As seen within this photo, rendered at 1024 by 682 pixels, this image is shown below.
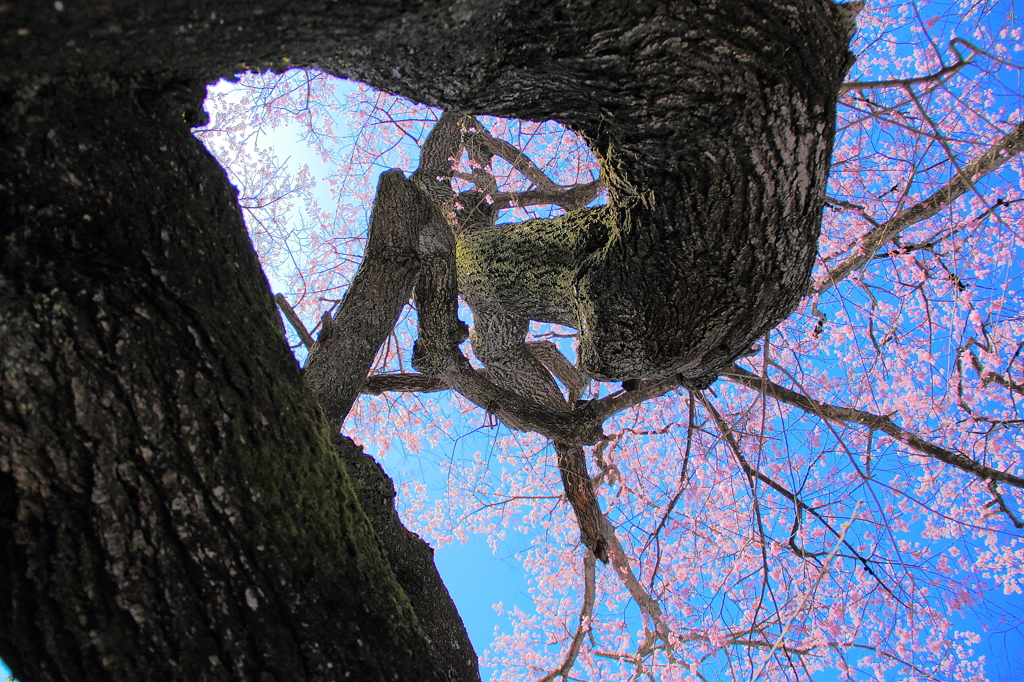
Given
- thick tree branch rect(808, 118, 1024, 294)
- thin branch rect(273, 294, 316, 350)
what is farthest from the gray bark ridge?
thin branch rect(273, 294, 316, 350)

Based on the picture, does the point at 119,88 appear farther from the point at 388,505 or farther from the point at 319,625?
the point at 388,505

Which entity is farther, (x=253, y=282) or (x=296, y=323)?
(x=296, y=323)

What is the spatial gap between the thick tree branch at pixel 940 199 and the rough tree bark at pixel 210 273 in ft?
5.48

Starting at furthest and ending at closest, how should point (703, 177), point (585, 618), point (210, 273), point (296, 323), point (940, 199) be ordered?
point (585, 618)
point (296, 323)
point (940, 199)
point (703, 177)
point (210, 273)

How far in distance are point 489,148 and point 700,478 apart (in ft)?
12.0

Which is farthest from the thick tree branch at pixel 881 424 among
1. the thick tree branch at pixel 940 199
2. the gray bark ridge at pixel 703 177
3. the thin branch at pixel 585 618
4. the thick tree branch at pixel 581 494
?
the thin branch at pixel 585 618

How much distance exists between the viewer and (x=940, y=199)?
2879 millimetres

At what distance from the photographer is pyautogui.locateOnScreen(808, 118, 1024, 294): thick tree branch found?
2.67 metres

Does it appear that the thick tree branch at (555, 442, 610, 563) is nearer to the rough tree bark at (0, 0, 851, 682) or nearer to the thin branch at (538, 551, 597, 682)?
the thin branch at (538, 551, 597, 682)

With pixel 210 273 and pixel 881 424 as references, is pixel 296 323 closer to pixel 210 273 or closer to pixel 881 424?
pixel 210 273

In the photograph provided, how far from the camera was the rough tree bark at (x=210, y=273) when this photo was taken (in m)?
0.98

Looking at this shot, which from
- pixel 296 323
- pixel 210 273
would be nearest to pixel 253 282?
pixel 210 273

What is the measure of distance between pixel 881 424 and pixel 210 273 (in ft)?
12.0

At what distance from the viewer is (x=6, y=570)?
3.29 ft
